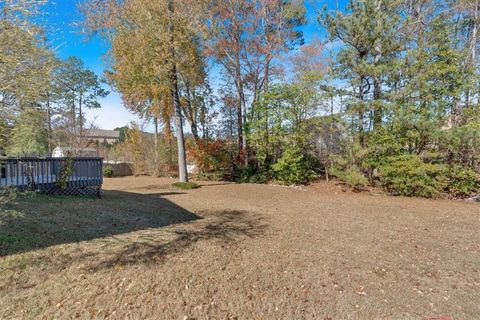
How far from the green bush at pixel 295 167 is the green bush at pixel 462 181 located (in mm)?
5254

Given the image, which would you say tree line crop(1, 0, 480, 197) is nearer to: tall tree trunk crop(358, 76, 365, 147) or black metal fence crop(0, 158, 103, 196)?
tall tree trunk crop(358, 76, 365, 147)

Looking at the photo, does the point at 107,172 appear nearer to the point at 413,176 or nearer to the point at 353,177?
the point at 353,177

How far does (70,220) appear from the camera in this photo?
5.02m

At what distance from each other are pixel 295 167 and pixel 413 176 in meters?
4.75

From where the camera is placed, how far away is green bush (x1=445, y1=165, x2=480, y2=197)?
390 inches

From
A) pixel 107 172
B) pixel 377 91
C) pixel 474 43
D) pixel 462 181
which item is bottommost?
pixel 462 181

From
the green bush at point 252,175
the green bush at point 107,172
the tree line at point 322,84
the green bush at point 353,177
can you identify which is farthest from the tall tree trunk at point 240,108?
the green bush at point 107,172

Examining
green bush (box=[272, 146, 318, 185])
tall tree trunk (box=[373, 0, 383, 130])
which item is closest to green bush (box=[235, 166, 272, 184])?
green bush (box=[272, 146, 318, 185])

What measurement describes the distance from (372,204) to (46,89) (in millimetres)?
9199

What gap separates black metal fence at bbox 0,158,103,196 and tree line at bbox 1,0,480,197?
192 inches

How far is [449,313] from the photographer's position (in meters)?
2.88

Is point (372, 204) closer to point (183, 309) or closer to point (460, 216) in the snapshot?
point (460, 216)

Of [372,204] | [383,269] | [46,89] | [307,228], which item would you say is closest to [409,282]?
[383,269]

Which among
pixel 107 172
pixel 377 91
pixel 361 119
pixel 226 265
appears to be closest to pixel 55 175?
pixel 226 265
